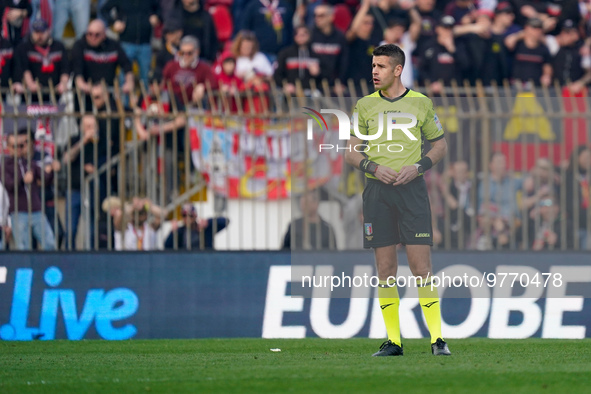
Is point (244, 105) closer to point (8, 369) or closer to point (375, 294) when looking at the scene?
point (375, 294)

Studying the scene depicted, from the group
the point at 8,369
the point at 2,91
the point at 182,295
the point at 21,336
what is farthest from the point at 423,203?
the point at 2,91

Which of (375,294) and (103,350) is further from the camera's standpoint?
(375,294)

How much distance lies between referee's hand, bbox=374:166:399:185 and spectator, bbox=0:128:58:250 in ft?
15.2

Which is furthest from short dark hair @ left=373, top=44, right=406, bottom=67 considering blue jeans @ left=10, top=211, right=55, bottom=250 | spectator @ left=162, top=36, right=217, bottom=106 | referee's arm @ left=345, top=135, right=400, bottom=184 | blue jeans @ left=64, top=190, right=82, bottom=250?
spectator @ left=162, top=36, right=217, bottom=106

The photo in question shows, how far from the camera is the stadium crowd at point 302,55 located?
12.0m

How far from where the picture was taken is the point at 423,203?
8.66 m

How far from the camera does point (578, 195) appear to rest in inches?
473

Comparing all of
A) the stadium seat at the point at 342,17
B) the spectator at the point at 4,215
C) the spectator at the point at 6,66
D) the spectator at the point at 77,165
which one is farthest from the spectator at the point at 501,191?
the spectator at the point at 6,66

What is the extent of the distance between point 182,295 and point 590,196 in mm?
4444

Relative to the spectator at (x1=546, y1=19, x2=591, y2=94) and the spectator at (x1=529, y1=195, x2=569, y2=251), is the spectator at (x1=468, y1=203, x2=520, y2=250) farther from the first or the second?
the spectator at (x1=546, y1=19, x2=591, y2=94)

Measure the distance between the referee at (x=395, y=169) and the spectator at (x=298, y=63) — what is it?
19.9 feet

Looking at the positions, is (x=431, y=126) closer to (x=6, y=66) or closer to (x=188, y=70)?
(x=188, y=70)

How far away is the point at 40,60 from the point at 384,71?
724cm

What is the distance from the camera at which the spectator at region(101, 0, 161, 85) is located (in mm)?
15539
